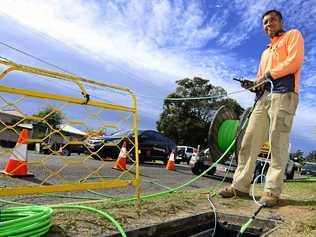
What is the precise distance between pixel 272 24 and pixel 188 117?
53.8 m

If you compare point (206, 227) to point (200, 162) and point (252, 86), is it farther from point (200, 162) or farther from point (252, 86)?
point (200, 162)

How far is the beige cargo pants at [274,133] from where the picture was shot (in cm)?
495

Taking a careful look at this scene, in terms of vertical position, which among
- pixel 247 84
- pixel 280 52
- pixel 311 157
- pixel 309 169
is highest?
pixel 311 157

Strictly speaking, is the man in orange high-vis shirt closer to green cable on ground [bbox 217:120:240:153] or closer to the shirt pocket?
the shirt pocket

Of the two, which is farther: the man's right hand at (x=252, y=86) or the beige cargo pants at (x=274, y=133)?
the man's right hand at (x=252, y=86)

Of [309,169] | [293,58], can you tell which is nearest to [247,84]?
[293,58]

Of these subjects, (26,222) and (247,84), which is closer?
(26,222)

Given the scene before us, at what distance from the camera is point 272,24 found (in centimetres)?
535

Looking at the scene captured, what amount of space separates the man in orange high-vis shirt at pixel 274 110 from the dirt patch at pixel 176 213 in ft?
0.92

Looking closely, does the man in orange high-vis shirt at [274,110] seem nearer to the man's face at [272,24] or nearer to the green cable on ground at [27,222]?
the man's face at [272,24]

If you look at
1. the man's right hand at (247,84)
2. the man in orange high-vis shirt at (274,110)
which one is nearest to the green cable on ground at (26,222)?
the man in orange high-vis shirt at (274,110)

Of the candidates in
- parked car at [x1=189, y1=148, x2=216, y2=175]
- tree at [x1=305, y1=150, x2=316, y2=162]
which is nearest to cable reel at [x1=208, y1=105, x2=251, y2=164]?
parked car at [x1=189, y1=148, x2=216, y2=175]

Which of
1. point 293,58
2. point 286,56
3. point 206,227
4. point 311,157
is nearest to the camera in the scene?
point 206,227

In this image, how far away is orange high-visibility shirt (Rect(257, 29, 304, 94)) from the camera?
4949 mm
